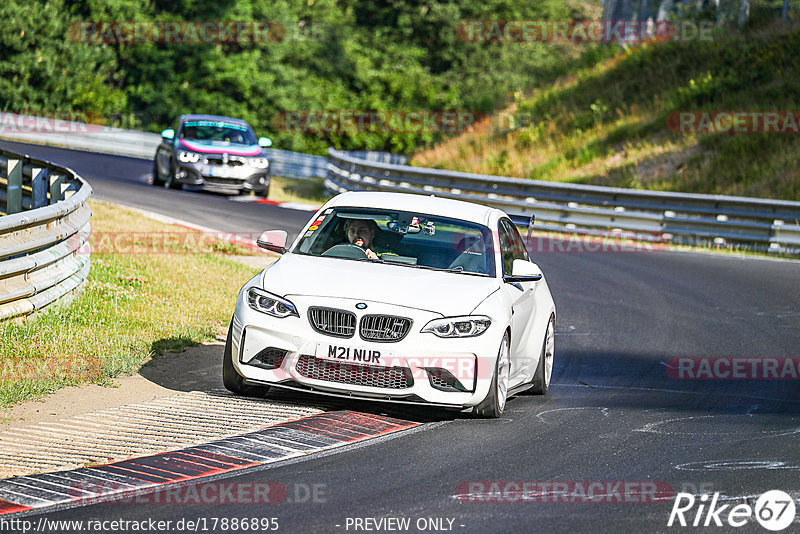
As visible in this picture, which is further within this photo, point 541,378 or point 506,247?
point 506,247

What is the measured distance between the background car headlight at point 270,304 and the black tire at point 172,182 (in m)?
18.9

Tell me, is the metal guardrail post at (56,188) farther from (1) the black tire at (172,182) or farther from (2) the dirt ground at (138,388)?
(1) the black tire at (172,182)

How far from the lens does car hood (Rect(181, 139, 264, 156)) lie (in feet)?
85.9

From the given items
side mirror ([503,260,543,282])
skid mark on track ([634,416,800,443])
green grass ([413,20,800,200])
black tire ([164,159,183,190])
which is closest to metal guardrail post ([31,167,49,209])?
side mirror ([503,260,543,282])

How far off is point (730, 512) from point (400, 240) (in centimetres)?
393

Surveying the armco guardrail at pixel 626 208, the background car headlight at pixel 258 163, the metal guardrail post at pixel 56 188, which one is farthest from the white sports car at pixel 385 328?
the background car headlight at pixel 258 163

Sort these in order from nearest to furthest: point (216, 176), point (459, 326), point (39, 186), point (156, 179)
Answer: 1. point (459, 326)
2. point (39, 186)
3. point (216, 176)
4. point (156, 179)

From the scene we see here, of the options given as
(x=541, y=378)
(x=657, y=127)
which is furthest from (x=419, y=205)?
(x=657, y=127)

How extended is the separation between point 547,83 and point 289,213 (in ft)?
68.8

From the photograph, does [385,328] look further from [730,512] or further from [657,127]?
[657,127]

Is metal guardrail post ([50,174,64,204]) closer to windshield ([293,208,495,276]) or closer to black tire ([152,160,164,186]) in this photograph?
windshield ([293,208,495,276])

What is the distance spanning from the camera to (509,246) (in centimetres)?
984

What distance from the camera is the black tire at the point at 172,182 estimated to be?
87.3ft

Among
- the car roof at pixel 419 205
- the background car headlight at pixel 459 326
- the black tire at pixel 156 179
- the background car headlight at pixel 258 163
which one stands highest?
the car roof at pixel 419 205
